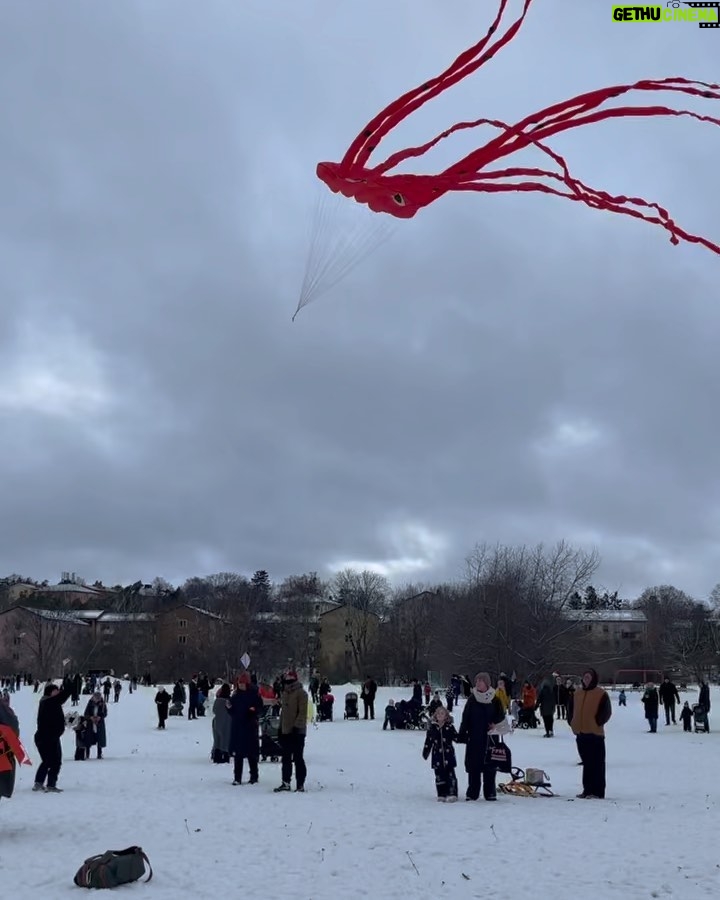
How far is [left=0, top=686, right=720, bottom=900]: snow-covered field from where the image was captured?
780 centimetres

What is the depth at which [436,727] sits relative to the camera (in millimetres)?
13141

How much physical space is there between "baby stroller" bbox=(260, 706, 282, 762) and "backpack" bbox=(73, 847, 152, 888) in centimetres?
1010

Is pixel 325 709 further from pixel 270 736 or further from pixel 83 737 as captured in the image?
pixel 270 736

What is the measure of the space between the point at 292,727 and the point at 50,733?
3.49m

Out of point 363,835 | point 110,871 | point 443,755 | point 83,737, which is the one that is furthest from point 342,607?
point 110,871

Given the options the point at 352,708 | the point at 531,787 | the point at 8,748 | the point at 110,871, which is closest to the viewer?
the point at 110,871

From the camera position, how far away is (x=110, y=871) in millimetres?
7613

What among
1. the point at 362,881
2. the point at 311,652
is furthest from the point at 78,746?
the point at 311,652

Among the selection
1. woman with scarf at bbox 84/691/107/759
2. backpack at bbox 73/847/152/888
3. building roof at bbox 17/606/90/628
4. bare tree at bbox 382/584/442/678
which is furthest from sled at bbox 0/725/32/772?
building roof at bbox 17/606/90/628

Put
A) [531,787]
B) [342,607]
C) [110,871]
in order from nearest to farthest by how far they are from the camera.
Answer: [110,871], [531,787], [342,607]

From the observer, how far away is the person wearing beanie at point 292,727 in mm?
13320

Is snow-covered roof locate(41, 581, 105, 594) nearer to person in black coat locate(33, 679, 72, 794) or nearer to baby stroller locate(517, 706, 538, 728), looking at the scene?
baby stroller locate(517, 706, 538, 728)

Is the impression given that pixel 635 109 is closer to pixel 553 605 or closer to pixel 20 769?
pixel 20 769

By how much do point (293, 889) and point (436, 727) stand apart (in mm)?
5680
